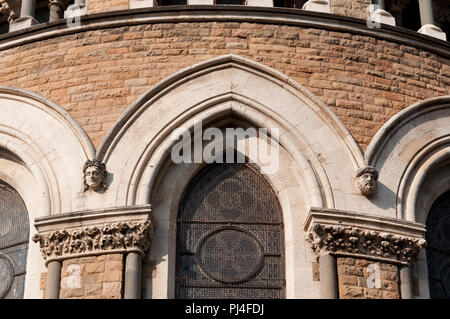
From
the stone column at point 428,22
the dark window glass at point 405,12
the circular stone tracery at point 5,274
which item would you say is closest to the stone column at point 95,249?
the circular stone tracery at point 5,274

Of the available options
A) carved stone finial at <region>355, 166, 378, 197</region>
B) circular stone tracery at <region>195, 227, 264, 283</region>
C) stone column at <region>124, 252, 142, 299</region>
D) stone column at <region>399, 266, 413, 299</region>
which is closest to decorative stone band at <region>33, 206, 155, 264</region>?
stone column at <region>124, 252, 142, 299</region>

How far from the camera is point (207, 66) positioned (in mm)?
14984

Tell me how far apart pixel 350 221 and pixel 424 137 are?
6.19 ft

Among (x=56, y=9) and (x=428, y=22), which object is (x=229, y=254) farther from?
(x=56, y=9)

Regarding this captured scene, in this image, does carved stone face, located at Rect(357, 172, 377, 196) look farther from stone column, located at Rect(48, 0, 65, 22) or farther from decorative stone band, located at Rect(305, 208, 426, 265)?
stone column, located at Rect(48, 0, 65, 22)

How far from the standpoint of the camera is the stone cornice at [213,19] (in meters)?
15.4

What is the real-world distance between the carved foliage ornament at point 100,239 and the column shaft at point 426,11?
573 centimetres

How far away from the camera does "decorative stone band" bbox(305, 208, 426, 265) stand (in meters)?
13.8
